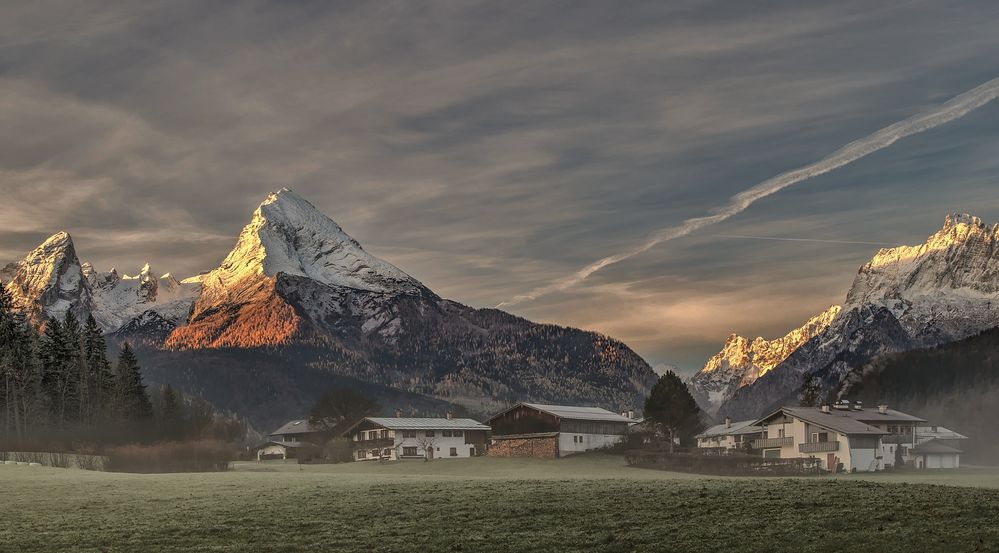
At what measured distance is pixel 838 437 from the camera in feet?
418

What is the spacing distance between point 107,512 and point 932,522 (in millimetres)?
37610

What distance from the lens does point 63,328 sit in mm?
167625

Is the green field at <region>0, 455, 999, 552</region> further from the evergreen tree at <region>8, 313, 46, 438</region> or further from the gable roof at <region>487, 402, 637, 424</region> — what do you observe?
the gable roof at <region>487, 402, 637, 424</region>

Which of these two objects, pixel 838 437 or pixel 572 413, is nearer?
pixel 838 437

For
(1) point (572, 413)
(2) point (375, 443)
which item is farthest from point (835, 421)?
(2) point (375, 443)

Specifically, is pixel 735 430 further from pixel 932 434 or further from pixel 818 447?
pixel 818 447

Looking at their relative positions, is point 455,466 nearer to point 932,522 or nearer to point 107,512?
point 107,512

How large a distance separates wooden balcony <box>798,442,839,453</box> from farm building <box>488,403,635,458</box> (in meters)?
36.0

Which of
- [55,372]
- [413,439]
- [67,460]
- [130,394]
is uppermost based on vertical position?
[55,372]

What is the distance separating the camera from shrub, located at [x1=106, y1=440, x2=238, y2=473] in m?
111

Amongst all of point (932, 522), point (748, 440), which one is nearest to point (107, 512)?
point (932, 522)

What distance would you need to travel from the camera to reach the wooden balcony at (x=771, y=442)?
448 feet

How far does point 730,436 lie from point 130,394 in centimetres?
9725

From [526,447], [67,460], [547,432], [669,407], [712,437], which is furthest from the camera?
[712,437]
